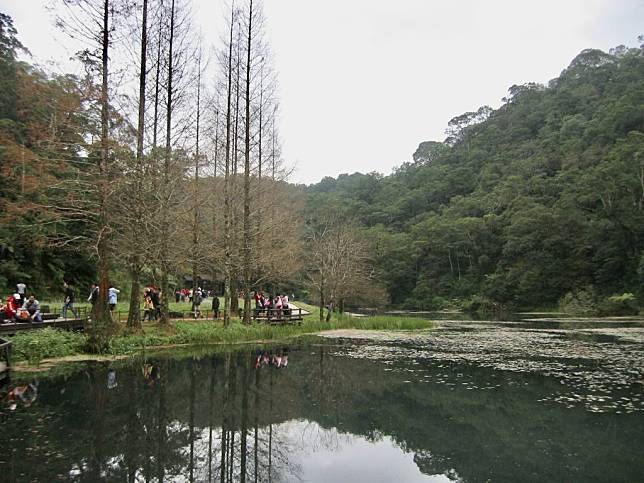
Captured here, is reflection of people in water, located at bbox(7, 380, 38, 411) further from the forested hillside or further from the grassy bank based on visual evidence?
the forested hillside

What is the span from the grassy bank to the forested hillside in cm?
3742

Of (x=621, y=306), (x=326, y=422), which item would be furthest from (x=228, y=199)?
(x=621, y=306)

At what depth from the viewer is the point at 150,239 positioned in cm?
1927

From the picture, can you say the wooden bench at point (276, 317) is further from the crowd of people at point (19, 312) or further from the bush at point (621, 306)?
the bush at point (621, 306)

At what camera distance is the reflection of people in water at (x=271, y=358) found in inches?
629

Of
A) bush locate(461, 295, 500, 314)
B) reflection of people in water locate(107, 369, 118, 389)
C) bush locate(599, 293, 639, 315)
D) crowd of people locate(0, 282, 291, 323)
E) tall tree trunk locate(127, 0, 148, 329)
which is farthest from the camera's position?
bush locate(461, 295, 500, 314)

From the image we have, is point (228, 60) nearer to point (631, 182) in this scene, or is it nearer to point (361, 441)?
point (361, 441)

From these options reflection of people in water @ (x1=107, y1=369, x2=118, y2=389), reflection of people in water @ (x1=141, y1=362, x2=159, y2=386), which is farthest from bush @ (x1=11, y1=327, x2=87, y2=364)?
reflection of people in water @ (x1=141, y1=362, x2=159, y2=386)

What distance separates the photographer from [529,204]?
68688 mm

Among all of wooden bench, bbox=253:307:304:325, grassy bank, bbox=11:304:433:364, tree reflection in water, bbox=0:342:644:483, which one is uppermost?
wooden bench, bbox=253:307:304:325

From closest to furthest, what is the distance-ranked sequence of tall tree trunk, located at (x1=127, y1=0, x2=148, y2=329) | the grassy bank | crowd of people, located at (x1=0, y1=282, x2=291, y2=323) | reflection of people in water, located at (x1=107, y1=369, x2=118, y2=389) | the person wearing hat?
reflection of people in water, located at (x1=107, y1=369, x2=118, y2=389) → the grassy bank → crowd of people, located at (x1=0, y1=282, x2=291, y2=323) → the person wearing hat → tall tree trunk, located at (x1=127, y1=0, x2=148, y2=329)

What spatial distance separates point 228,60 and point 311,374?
18996mm

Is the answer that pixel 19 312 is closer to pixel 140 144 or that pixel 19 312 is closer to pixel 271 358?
pixel 140 144

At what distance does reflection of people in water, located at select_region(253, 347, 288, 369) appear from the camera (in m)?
16.0
